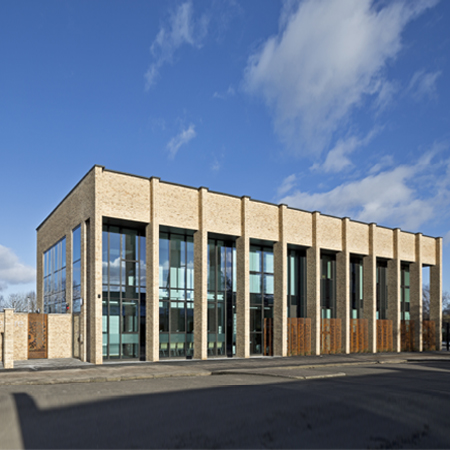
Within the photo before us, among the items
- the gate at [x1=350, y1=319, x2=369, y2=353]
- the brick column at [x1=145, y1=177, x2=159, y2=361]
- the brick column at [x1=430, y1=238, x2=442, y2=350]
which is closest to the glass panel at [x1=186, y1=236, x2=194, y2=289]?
the brick column at [x1=145, y1=177, x2=159, y2=361]

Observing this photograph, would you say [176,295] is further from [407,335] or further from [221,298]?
[407,335]

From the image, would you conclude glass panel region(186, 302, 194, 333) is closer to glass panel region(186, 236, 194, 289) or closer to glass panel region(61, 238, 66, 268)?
glass panel region(186, 236, 194, 289)

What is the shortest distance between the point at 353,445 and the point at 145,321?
800 inches

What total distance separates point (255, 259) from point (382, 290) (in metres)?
14.4

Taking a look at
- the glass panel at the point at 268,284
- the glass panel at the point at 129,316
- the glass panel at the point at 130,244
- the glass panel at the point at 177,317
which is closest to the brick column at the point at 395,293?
the glass panel at the point at 268,284

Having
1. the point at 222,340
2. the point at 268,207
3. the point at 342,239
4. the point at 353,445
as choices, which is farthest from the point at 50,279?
the point at 353,445

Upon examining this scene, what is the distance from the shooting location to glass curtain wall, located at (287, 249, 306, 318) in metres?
34.6

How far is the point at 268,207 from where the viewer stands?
106 ft

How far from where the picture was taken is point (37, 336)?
27.7 metres

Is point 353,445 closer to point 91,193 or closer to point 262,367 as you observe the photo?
point 262,367

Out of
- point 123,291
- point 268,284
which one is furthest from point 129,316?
point 268,284

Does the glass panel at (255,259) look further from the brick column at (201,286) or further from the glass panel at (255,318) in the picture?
the brick column at (201,286)

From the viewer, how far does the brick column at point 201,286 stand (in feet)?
92.8

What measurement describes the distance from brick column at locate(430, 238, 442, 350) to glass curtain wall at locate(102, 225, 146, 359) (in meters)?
28.0
